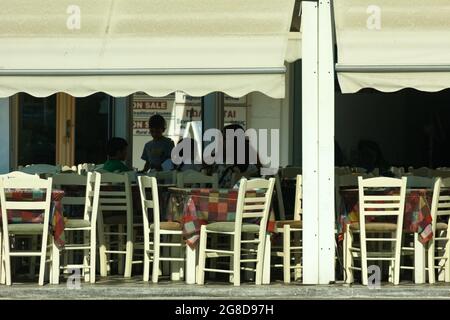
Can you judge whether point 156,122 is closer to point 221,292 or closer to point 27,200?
point 27,200

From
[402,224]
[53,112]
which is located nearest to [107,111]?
[53,112]

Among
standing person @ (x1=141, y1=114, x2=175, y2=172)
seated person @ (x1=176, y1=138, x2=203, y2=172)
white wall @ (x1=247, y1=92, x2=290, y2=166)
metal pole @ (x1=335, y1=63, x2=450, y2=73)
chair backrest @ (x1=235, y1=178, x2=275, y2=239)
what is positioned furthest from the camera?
white wall @ (x1=247, y1=92, x2=290, y2=166)

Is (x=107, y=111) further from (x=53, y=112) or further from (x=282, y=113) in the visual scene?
(x=282, y=113)

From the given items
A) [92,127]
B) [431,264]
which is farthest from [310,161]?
[92,127]

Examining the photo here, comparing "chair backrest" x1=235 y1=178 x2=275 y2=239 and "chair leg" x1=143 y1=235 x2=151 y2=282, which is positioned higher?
"chair backrest" x1=235 y1=178 x2=275 y2=239

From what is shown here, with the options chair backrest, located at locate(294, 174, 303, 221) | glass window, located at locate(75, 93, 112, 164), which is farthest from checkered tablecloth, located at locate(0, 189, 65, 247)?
glass window, located at locate(75, 93, 112, 164)

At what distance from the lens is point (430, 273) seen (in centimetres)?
1032

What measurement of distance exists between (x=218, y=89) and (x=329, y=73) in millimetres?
1103

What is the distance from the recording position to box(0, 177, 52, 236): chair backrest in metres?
9.79

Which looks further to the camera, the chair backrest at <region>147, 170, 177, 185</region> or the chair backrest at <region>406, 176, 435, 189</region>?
the chair backrest at <region>147, 170, 177, 185</region>

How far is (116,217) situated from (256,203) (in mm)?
1639

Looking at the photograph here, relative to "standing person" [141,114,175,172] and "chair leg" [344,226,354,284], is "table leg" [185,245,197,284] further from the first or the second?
"standing person" [141,114,175,172]

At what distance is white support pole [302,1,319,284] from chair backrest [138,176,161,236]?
1381mm

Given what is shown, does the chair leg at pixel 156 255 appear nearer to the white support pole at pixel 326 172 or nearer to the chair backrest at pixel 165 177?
the white support pole at pixel 326 172
